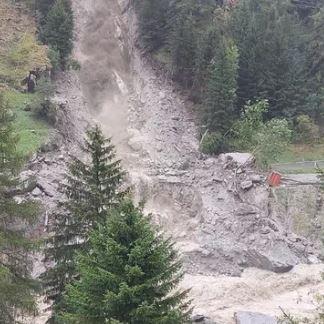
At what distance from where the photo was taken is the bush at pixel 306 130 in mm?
51844

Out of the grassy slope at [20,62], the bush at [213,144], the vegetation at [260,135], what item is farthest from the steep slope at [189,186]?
the grassy slope at [20,62]

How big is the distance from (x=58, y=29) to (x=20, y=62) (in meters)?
5.93

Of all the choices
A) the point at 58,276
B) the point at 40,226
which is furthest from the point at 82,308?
the point at 40,226

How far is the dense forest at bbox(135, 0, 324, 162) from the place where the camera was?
158 feet

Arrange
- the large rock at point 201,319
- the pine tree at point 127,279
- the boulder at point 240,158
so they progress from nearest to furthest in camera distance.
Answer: the pine tree at point 127,279 < the large rock at point 201,319 < the boulder at point 240,158

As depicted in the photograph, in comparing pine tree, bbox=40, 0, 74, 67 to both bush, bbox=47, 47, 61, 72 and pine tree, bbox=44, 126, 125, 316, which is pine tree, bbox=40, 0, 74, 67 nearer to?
bush, bbox=47, 47, 61, 72

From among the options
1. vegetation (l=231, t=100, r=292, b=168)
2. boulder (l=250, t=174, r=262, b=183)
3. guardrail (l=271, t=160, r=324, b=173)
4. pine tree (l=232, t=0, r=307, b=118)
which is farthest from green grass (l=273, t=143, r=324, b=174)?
boulder (l=250, t=174, r=262, b=183)

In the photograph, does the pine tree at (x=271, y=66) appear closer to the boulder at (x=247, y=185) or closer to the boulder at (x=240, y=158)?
the boulder at (x=240, y=158)

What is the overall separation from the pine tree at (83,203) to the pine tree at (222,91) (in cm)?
2871

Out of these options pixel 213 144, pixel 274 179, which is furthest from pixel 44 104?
pixel 274 179

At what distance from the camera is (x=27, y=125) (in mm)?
42844

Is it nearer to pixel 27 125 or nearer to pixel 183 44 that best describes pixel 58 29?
pixel 183 44

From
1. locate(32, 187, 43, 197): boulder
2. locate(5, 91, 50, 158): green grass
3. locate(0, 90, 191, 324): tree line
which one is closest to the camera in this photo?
locate(0, 90, 191, 324): tree line

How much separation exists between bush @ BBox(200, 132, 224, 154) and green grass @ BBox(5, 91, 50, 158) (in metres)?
13.8
